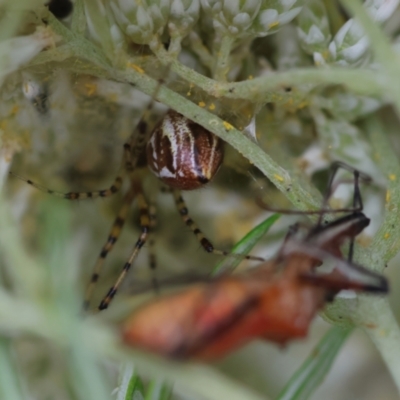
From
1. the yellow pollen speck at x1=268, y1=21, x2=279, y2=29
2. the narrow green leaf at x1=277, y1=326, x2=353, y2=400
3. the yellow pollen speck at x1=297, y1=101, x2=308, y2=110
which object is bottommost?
the narrow green leaf at x1=277, y1=326, x2=353, y2=400

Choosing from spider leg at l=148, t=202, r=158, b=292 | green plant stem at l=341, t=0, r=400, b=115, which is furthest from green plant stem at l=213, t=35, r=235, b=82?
spider leg at l=148, t=202, r=158, b=292

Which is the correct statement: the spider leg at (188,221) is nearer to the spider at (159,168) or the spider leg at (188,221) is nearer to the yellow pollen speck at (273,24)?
the spider at (159,168)

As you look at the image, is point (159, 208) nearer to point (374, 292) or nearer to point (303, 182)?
point (303, 182)

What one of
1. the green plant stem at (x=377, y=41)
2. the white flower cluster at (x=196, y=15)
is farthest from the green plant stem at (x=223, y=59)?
the green plant stem at (x=377, y=41)

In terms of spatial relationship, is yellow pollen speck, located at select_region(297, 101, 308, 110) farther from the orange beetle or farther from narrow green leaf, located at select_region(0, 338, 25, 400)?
narrow green leaf, located at select_region(0, 338, 25, 400)

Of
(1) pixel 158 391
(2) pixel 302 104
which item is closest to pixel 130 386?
(1) pixel 158 391
